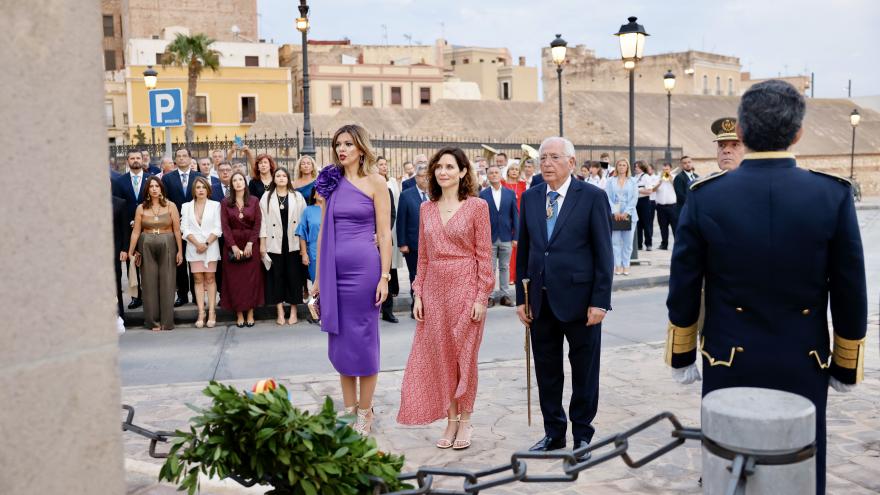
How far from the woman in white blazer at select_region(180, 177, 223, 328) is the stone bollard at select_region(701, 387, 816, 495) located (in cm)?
890

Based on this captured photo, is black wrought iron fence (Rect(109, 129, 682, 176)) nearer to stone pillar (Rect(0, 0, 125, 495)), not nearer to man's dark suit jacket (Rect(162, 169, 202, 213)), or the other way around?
man's dark suit jacket (Rect(162, 169, 202, 213))

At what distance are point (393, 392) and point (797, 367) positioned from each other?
4308 millimetres

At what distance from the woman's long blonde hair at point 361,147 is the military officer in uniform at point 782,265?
303cm

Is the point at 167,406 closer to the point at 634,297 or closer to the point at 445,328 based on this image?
the point at 445,328

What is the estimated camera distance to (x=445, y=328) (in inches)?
233

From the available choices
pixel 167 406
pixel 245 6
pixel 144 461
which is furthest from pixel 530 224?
pixel 245 6

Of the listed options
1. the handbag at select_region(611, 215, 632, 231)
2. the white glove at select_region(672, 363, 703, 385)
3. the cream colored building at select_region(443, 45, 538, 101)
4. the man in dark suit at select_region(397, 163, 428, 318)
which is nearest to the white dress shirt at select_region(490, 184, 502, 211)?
the man in dark suit at select_region(397, 163, 428, 318)

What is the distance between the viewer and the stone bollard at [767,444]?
8.04 ft

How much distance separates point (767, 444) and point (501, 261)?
9.81m

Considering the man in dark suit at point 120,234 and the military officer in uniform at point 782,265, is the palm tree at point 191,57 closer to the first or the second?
the man in dark suit at point 120,234

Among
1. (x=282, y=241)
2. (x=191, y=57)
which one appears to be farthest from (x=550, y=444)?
(x=191, y=57)

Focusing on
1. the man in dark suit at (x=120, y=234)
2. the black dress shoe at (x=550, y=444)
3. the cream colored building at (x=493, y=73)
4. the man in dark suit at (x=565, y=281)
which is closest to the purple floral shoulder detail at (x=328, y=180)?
the man in dark suit at (x=565, y=281)

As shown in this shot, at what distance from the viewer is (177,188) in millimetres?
11984

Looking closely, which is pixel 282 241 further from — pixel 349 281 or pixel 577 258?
pixel 577 258
